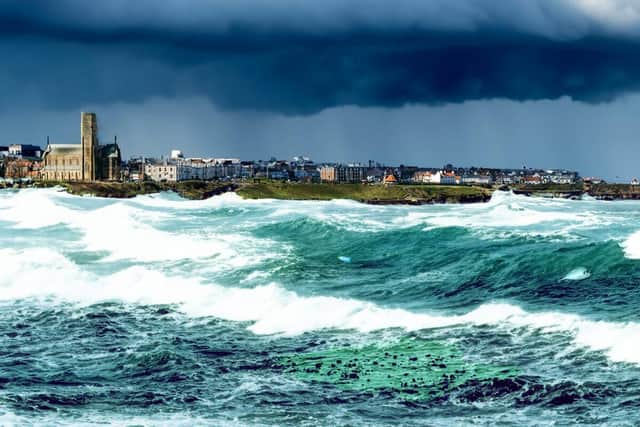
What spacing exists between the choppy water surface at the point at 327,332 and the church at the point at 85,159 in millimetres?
133635

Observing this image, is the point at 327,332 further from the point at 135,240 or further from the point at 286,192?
the point at 286,192

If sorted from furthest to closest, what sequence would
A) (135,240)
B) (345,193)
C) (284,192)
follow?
(345,193), (284,192), (135,240)

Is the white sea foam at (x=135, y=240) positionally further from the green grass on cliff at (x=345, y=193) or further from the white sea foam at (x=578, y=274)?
the green grass on cliff at (x=345, y=193)

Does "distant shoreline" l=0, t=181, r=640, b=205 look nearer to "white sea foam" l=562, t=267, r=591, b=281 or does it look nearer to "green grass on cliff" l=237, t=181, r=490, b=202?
"green grass on cliff" l=237, t=181, r=490, b=202

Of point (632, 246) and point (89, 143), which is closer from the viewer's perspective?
point (632, 246)

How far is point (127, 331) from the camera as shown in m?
25.3

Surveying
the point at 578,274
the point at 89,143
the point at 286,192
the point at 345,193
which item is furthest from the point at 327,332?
the point at 89,143

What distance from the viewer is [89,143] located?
175750 millimetres

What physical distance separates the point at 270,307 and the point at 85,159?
512ft

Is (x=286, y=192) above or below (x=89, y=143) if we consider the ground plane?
below

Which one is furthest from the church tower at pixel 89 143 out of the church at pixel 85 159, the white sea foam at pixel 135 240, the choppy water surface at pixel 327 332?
the choppy water surface at pixel 327 332

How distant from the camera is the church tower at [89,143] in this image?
17525 cm

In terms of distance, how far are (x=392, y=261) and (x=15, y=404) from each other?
82.7ft

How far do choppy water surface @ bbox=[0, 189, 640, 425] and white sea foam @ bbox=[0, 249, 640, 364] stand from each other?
10 centimetres
